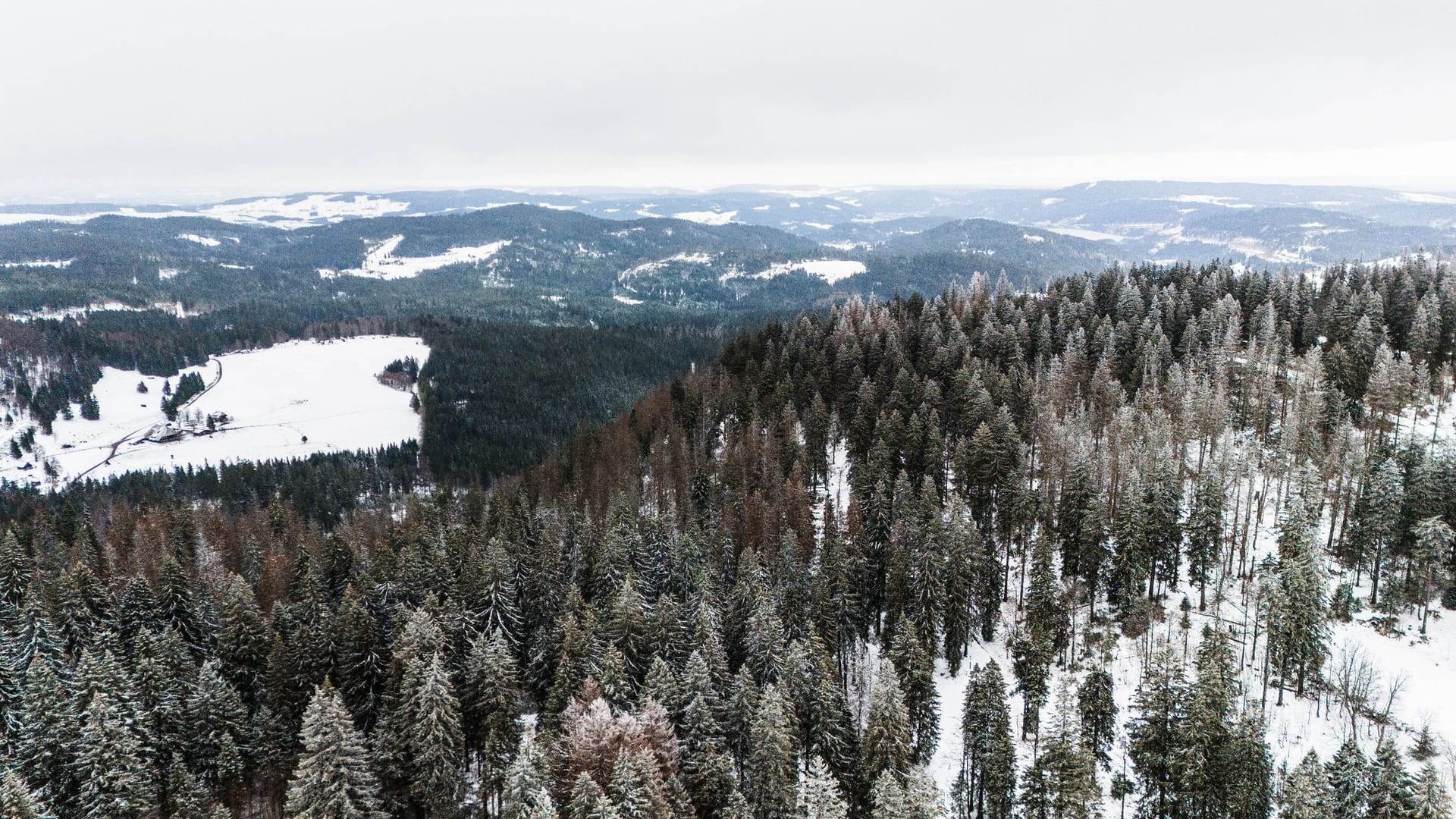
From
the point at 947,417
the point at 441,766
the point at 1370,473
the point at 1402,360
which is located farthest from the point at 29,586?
the point at 1402,360

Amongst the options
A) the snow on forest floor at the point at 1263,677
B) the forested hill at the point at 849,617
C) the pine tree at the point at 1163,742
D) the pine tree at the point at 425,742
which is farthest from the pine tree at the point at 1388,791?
the pine tree at the point at 425,742

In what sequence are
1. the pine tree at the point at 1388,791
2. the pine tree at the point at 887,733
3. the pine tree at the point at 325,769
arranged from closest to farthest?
the pine tree at the point at 1388,791
the pine tree at the point at 325,769
the pine tree at the point at 887,733

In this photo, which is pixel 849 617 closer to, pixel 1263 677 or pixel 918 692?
pixel 918 692

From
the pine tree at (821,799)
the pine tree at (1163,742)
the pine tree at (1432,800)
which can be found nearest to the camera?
the pine tree at (1432,800)

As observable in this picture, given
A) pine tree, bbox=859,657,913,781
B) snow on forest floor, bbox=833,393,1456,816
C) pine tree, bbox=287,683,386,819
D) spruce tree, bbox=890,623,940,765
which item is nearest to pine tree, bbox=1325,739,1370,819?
snow on forest floor, bbox=833,393,1456,816

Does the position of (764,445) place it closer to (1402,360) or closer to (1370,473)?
(1370,473)

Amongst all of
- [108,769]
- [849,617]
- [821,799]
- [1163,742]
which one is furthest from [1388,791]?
[108,769]

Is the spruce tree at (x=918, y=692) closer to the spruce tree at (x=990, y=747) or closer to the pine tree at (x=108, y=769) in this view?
the spruce tree at (x=990, y=747)
